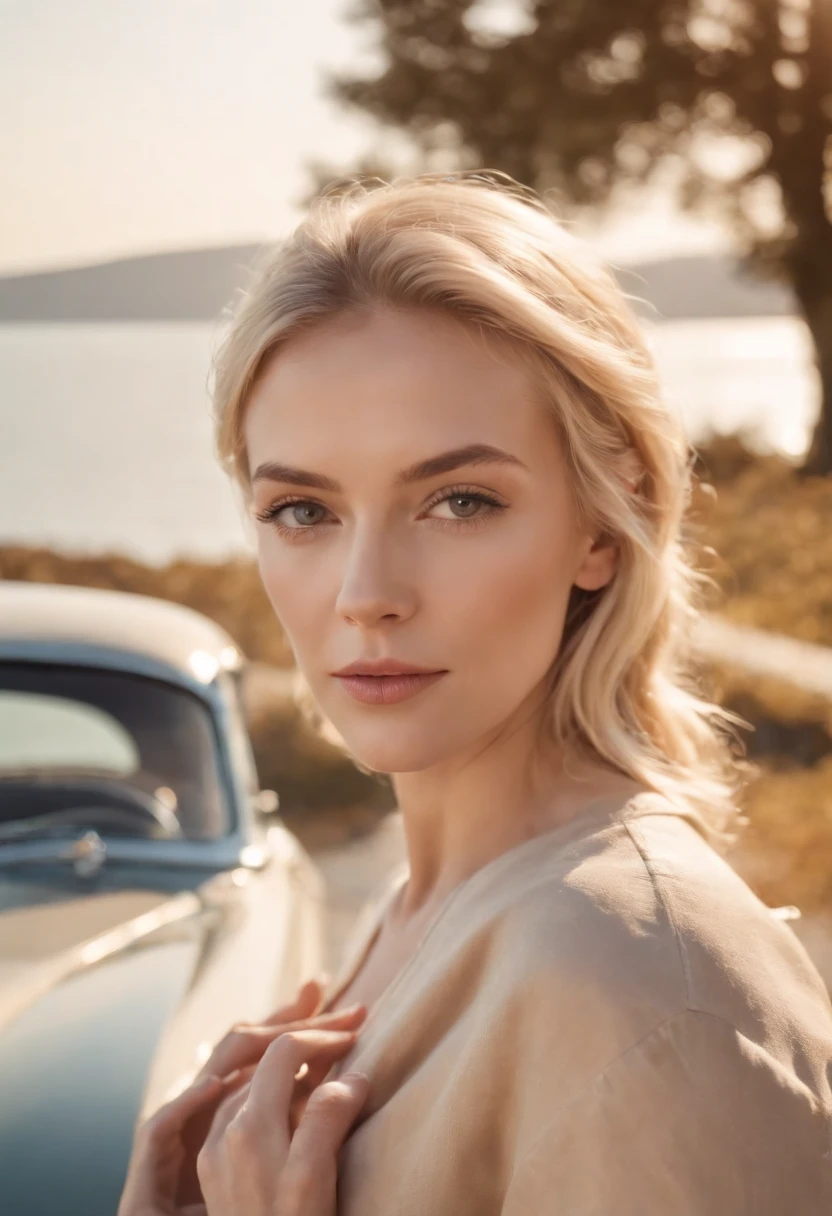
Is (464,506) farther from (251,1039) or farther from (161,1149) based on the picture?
(161,1149)

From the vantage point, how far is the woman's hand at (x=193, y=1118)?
167 centimetres

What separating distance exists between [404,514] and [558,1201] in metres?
0.78

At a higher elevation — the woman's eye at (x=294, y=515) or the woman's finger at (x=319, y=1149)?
the woman's eye at (x=294, y=515)

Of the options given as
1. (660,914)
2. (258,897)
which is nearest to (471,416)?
(660,914)

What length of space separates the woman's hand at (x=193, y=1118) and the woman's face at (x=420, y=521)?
39 centimetres

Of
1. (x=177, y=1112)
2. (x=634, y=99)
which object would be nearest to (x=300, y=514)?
(x=177, y=1112)

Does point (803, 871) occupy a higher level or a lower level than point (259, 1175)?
lower

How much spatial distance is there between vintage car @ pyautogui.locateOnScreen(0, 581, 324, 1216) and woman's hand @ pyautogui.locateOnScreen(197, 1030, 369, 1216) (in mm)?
917

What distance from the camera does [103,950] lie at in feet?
9.62

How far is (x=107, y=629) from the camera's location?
357cm

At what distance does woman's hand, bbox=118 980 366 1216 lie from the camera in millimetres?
1668

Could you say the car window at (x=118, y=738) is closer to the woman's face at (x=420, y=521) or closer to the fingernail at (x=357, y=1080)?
the woman's face at (x=420, y=521)

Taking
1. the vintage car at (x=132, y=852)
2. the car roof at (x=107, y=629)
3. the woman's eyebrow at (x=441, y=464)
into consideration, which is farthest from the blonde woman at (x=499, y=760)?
the car roof at (x=107, y=629)

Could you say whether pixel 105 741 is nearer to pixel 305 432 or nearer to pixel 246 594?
pixel 305 432
